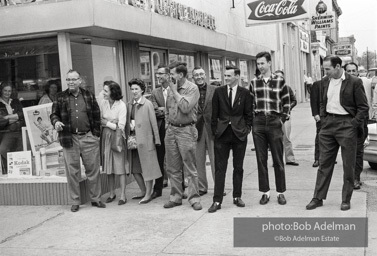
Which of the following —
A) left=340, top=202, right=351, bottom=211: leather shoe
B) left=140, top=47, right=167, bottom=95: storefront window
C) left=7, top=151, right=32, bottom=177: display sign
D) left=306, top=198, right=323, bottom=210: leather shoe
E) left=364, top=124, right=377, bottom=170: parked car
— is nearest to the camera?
left=340, top=202, right=351, bottom=211: leather shoe

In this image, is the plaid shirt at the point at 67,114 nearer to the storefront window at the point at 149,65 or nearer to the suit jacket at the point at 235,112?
the suit jacket at the point at 235,112

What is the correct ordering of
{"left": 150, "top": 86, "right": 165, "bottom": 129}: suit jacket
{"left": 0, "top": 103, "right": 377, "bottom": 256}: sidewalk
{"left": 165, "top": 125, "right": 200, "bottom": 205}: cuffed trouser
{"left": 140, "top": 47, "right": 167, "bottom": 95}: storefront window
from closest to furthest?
1. {"left": 0, "top": 103, "right": 377, "bottom": 256}: sidewalk
2. {"left": 165, "top": 125, "right": 200, "bottom": 205}: cuffed trouser
3. {"left": 150, "top": 86, "right": 165, "bottom": 129}: suit jacket
4. {"left": 140, "top": 47, "right": 167, "bottom": 95}: storefront window

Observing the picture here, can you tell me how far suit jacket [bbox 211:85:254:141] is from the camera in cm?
645

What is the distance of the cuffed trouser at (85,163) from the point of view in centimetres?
688

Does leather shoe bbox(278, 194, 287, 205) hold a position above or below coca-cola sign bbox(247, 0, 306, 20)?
below

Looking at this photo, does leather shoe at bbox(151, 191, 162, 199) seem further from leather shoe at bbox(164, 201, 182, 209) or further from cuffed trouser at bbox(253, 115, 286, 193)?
cuffed trouser at bbox(253, 115, 286, 193)

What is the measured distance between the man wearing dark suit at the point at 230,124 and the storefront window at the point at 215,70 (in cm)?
957

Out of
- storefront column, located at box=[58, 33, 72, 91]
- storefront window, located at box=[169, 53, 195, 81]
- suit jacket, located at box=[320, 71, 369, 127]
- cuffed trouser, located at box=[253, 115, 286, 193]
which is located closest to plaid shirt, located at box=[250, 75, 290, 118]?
cuffed trouser, located at box=[253, 115, 286, 193]

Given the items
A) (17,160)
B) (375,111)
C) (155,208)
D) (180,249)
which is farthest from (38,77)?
(375,111)

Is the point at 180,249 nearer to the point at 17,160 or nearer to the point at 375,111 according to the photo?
the point at 17,160

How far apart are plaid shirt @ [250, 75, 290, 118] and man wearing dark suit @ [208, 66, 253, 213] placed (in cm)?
15

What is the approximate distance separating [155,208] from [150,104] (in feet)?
4.82

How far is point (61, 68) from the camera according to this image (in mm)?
8133

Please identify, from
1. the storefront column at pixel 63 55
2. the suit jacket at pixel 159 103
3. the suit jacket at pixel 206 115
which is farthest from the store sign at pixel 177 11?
the suit jacket at pixel 206 115
